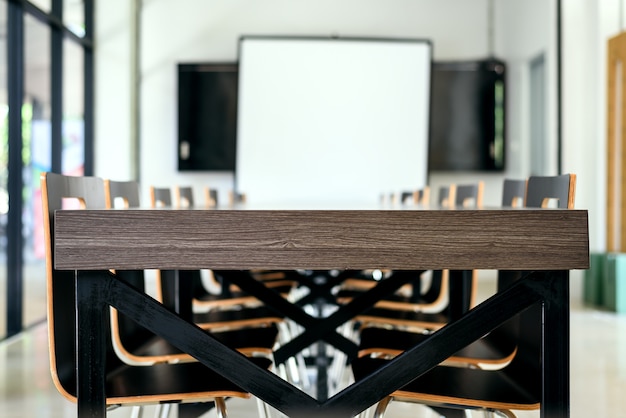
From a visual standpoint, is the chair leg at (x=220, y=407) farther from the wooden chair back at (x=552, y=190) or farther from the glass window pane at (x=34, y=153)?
the glass window pane at (x=34, y=153)

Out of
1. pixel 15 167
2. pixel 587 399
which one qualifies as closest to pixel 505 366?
pixel 587 399

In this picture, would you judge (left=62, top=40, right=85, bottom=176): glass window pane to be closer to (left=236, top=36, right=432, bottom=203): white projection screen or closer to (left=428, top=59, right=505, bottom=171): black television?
(left=236, top=36, right=432, bottom=203): white projection screen

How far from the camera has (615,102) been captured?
6.78 meters

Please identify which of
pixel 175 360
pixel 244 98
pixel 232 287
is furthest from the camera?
pixel 244 98

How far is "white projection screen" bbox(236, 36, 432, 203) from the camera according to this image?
8773 mm

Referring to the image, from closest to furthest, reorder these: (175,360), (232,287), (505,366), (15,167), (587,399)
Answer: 1. (505,366)
2. (175,360)
3. (587,399)
4. (232,287)
5. (15,167)

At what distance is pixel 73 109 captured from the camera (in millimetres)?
7516

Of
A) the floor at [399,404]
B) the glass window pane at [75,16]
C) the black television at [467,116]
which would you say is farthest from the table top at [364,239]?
the black television at [467,116]

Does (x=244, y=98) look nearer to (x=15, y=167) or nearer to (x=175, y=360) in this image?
(x=15, y=167)

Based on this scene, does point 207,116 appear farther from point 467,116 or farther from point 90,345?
point 90,345

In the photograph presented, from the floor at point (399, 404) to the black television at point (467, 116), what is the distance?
3.32 meters

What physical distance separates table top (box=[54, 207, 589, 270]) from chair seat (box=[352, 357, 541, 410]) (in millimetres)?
304

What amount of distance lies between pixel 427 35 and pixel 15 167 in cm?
540

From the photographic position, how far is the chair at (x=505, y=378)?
155 centimetres
